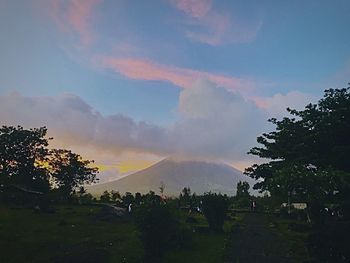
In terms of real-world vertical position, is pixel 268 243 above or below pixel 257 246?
above

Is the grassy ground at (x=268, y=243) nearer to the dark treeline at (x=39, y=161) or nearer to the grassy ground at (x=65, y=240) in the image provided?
the grassy ground at (x=65, y=240)

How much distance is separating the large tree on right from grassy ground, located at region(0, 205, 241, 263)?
23.6 feet

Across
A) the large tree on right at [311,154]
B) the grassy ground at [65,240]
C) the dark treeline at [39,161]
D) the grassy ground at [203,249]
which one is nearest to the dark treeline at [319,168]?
the large tree on right at [311,154]

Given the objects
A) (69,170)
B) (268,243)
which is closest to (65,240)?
(268,243)

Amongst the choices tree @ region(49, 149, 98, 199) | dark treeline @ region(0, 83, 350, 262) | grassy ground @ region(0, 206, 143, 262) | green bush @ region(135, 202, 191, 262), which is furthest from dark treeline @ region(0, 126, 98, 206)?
green bush @ region(135, 202, 191, 262)

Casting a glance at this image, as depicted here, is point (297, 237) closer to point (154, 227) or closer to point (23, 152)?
point (154, 227)

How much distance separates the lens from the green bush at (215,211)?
35375 millimetres

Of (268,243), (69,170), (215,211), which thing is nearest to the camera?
(268,243)

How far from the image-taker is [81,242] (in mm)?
28219

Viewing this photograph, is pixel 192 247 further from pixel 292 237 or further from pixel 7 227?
pixel 7 227

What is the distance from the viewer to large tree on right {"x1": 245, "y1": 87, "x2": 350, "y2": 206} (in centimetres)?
2619

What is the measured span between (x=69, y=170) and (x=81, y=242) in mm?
55637

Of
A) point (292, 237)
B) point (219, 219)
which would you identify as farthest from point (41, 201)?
point (292, 237)

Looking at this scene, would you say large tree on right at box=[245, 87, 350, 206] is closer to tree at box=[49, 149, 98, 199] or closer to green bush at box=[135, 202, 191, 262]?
green bush at box=[135, 202, 191, 262]
